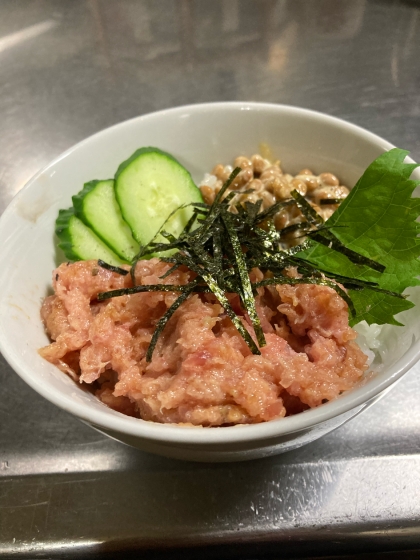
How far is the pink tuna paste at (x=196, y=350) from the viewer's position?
4.44 ft

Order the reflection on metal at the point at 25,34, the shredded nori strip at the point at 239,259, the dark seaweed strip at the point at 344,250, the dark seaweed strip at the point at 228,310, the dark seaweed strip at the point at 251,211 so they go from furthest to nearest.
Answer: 1. the reflection on metal at the point at 25,34
2. the dark seaweed strip at the point at 251,211
3. the dark seaweed strip at the point at 344,250
4. the shredded nori strip at the point at 239,259
5. the dark seaweed strip at the point at 228,310

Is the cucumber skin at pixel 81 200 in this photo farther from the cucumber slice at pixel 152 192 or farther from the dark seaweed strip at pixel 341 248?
the dark seaweed strip at pixel 341 248

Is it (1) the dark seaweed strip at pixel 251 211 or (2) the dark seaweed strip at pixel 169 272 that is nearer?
(2) the dark seaweed strip at pixel 169 272

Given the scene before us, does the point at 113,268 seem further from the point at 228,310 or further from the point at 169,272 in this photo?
the point at 228,310

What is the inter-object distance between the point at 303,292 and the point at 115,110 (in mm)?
2938

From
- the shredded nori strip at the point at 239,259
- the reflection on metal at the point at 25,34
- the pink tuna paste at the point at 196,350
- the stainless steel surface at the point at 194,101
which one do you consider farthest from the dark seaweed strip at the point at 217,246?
the reflection on metal at the point at 25,34

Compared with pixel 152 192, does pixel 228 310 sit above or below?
below

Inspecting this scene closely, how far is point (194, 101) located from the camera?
3.91 metres

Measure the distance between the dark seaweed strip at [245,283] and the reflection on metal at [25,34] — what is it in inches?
152

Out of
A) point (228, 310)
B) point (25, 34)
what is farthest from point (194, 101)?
point (228, 310)

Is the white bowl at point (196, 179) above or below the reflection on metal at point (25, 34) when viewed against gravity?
below

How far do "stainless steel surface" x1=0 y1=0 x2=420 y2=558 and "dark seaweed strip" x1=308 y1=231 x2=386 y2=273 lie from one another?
2.62 feet

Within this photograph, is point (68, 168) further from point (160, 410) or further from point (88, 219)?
point (160, 410)

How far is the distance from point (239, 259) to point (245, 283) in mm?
124
